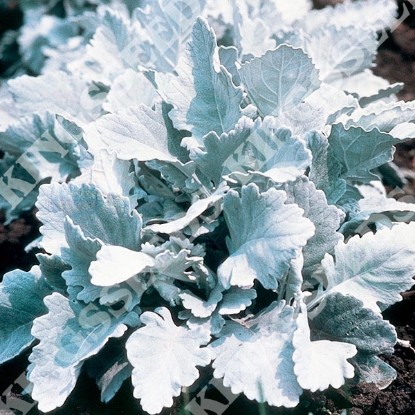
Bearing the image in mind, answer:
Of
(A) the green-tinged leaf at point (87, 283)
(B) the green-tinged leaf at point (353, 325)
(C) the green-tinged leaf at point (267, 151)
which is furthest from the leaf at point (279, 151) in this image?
(A) the green-tinged leaf at point (87, 283)

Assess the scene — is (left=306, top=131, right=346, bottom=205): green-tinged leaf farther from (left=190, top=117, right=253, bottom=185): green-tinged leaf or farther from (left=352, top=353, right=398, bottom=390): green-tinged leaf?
(left=352, top=353, right=398, bottom=390): green-tinged leaf

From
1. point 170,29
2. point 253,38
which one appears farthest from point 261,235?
point 170,29

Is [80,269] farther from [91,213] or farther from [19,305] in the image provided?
[19,305]

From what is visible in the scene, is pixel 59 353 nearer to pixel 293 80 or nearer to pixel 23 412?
pixel 23 412

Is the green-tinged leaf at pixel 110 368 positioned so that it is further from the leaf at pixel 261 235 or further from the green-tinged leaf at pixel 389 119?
the green-tinged leaf at pixel 389 119

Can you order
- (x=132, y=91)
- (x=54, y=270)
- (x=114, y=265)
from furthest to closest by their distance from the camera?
(x=132, y=91), (x=54, y=270), (x=114, y=265)

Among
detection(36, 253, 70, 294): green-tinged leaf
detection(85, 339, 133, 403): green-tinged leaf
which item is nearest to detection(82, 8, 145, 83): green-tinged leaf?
detection(36, 253, 70, 294): green-tinged leaf
